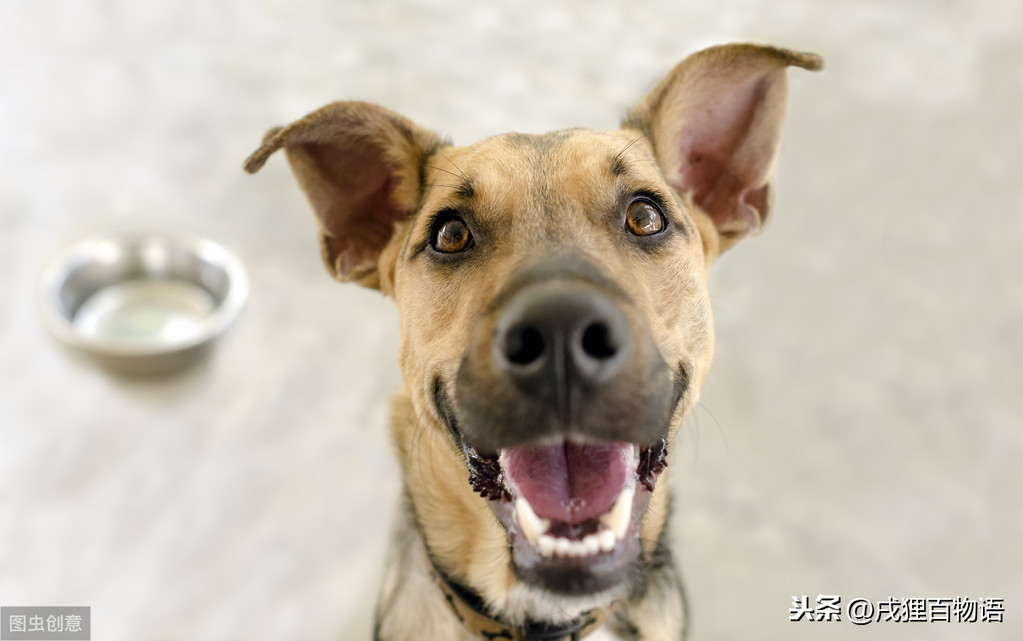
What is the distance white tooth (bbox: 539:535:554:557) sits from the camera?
2.44 metres

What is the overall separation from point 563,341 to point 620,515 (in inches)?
25.5

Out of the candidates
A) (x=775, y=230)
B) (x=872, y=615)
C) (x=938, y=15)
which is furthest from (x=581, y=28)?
(x=872, y=615)

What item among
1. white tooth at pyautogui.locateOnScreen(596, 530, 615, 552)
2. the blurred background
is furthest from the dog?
the blurred background

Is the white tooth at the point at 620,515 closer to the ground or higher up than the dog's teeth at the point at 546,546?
higher up

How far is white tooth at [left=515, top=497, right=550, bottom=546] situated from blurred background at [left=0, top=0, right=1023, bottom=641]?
1733 mm

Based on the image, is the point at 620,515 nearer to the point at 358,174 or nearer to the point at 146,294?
the point at 358,174

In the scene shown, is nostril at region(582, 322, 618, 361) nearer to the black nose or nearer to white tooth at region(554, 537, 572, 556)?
the black nose

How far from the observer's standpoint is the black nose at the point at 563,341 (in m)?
2.13

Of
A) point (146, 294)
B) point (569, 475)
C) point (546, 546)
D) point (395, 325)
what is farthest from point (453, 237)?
point (146, 294)

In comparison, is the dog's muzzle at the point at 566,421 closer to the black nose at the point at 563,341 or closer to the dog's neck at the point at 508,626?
the black nose at the point at 563,341

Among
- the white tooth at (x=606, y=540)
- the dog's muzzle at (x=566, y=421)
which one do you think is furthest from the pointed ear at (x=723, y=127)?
the white tooth at (x=606, y=540)

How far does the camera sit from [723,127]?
3150 millimetres

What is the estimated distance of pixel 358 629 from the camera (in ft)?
14.0

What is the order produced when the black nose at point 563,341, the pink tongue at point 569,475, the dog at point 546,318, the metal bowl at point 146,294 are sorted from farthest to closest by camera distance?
1. the metal bowl at point 146,294
2. the pink tongue at point 569,475
3. the dog at point 546,318
4. the black nose at point 563,341
